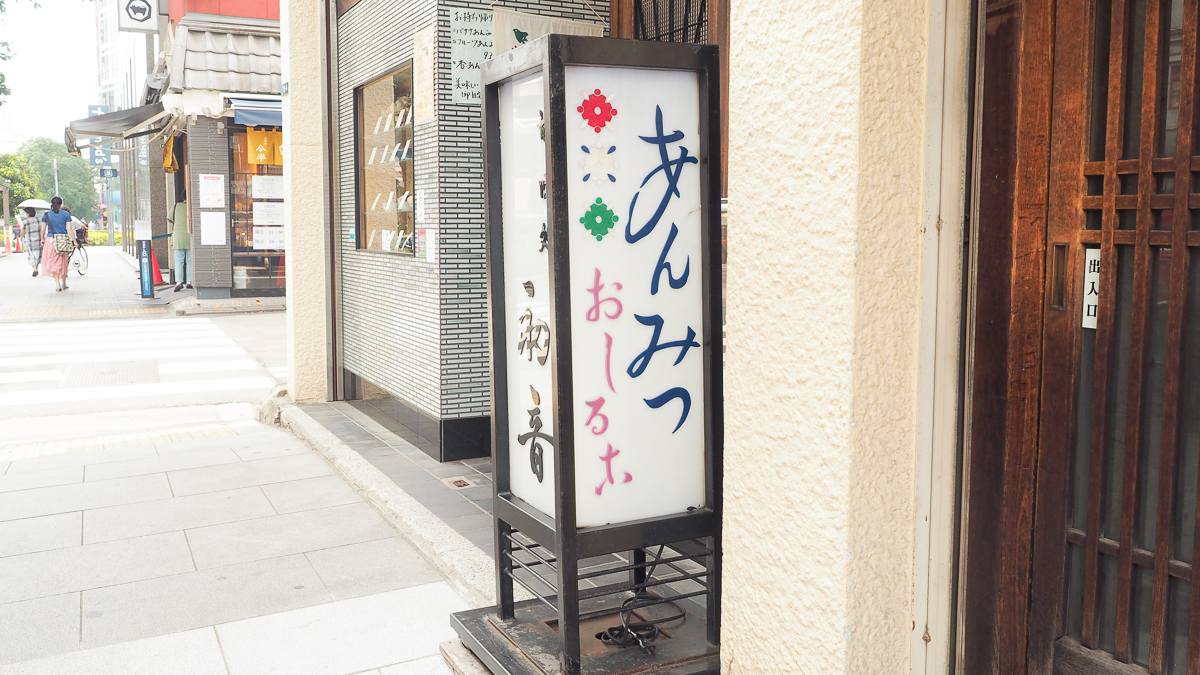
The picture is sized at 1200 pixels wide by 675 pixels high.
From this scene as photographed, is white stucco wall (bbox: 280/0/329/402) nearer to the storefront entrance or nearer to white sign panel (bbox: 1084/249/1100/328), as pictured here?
the storefront entrance

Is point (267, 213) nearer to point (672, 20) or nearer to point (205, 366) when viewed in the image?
point (205, 366)

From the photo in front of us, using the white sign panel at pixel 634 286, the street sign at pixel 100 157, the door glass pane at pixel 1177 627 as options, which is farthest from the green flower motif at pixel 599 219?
the street sign at pixel 100 157

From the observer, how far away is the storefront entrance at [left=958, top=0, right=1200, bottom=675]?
1.89 metres

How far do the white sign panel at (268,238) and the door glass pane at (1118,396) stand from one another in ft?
54.5

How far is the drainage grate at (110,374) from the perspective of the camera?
370 inches

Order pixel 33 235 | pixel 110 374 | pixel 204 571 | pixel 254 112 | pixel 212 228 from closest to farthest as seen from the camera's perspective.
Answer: pixel 204 571 → pixel 110 374 → pixel 254 112 → pixel 212 228 → pixel 33 235

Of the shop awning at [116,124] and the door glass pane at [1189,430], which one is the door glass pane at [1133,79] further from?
the shop awning at [116,124]

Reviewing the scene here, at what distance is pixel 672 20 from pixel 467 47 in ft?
5.37

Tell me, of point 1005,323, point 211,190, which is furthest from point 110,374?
point 1005,323

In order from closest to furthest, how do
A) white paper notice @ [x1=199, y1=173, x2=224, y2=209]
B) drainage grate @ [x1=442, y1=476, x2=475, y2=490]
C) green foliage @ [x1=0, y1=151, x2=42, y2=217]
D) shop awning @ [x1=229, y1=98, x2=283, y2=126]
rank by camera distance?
drainage grate @ [x1=442, y1=476, x2=475, y2=490] → shop awning @ [x1=229, y1=98, x2=283, y2=126] → white paper notice @ [x1=199, y1=173, x2=224, y2=209] → green foliage @ [x1=0, y1=151, x2=42, y2=217]

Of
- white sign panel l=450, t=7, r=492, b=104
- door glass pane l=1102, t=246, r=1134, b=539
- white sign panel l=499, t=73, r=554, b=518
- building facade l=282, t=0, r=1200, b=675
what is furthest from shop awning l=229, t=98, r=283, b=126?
door glass pane l=1102, t=246, r=1134, b=539

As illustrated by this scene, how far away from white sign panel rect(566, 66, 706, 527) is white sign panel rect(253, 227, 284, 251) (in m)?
15.5

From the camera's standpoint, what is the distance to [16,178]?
56094mm

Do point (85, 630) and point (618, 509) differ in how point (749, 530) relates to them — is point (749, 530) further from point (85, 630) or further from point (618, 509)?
point (85, 630)
